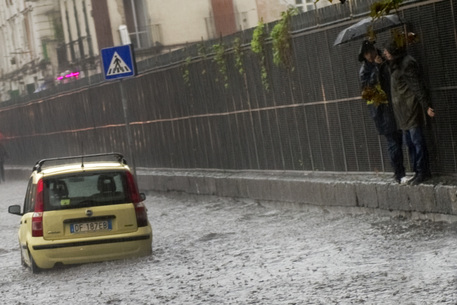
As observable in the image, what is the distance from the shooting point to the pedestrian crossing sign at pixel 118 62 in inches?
991

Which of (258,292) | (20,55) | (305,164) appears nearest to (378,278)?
(258,292)

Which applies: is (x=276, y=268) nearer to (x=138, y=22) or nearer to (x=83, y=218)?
(x=83, y=218)

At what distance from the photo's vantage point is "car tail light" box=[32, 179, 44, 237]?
51.3 ft

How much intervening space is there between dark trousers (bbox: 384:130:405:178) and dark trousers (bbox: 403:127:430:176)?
283 millimetres

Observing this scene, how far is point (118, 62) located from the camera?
2527 cm

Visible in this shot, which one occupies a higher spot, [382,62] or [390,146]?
[382,62]

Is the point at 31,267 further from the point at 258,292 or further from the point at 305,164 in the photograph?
the point at 305,164

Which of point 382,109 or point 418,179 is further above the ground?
point 382,109

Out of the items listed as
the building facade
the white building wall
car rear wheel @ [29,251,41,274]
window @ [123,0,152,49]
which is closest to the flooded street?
car rear wheel @ [29,251,41,274]

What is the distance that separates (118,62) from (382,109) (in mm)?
8718

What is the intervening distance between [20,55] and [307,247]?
6548 centimetres

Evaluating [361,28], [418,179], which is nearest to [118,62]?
[361,28]

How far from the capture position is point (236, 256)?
15.1 metres

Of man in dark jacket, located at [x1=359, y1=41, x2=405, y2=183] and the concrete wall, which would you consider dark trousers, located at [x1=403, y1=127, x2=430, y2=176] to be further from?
man in dark jacket, located at [x1=359, y1=41, x2=405, y2=183]
